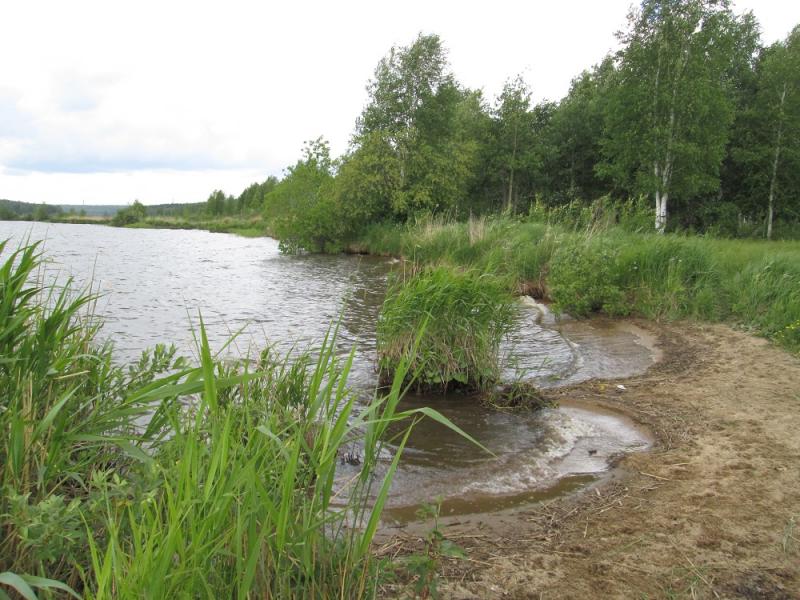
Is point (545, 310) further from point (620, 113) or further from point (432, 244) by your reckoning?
point (620, 113)

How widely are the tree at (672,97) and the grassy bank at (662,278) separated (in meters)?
12.4

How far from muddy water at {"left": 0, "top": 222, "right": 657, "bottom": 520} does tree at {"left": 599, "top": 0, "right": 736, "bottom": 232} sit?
1475cm

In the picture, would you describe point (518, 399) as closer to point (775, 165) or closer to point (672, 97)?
point (672, 97)

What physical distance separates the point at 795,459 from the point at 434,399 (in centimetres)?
342

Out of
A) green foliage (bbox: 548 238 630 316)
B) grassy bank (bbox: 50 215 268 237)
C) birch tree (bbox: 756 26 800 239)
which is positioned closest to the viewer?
green foliage (bbox: 548 238 630 316)

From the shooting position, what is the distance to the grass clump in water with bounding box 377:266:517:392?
6.18 metres

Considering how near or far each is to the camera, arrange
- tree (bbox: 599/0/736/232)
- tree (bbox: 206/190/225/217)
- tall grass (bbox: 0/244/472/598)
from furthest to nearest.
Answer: tree (bbox: 206/190/225/217) → tree (bbox: 599/0/736/232) → tall grass (bbox: 0/244/472/598)

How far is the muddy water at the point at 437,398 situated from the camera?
14.3 ft

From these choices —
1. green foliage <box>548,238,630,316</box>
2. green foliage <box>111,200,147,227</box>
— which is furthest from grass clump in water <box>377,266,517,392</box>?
green foliage <box>111,200,147,227</box>

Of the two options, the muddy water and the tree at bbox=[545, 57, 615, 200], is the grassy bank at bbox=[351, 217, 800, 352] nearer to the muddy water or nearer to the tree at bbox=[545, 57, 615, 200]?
the muddy water

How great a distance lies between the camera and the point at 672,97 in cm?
2405

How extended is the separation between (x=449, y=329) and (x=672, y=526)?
3.29 m

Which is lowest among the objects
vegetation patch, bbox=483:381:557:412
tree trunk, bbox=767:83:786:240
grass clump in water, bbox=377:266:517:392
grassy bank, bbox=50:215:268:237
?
vegetation patch, bbox=483:381:557:412

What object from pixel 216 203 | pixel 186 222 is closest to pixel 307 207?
pixel 186 222
